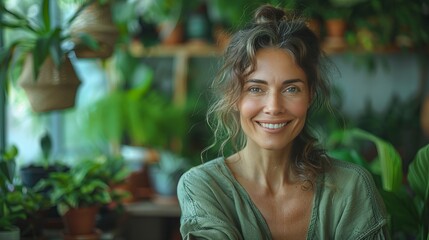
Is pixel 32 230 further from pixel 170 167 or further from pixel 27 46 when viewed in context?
pixel 170 167

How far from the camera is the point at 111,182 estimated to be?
2582 millimetres

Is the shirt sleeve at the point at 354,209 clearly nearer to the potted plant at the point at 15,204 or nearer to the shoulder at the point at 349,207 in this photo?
the shoulder at the point at 349,207

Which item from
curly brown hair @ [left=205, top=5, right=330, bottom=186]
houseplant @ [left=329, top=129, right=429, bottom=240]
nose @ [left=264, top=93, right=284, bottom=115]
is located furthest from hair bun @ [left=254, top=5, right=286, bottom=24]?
houseplant @ [left=329, top=129, right=429, bottom=240]

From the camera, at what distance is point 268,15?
68.4 inches

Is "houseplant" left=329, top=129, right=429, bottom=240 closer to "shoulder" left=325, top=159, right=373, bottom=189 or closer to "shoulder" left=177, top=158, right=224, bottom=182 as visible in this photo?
"shoulder" left=325, top=159, right=373, bottom=189

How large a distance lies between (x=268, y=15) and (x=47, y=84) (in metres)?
0.95

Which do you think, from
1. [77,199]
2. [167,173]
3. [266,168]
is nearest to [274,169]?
[266,168]

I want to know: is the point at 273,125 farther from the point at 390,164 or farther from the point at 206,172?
the point at 390,164

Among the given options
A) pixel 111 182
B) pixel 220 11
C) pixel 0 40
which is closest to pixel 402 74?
pixel 220 11

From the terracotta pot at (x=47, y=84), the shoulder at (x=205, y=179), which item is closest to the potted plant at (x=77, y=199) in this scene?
the terracotta pot at (x=47, y=84)

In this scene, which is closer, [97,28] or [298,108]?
[298,108]

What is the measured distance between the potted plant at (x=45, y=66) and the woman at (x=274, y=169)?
745 mm

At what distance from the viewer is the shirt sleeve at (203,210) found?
160 cm

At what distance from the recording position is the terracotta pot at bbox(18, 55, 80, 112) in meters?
2.31
